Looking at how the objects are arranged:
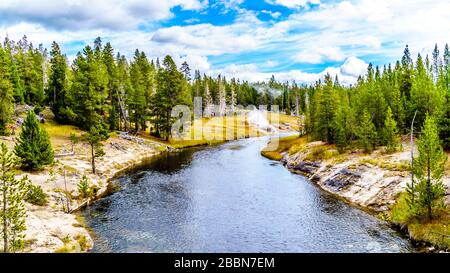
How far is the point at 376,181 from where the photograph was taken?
167ft

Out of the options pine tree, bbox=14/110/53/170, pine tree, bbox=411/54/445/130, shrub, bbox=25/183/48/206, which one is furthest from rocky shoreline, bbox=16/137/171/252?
pine tree, bbox=411/54/445/130

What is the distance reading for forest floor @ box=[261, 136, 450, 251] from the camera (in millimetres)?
34844

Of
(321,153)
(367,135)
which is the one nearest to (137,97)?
(321,153)

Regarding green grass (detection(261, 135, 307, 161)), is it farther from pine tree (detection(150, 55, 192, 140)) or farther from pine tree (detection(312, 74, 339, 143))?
pine tree (detection(150, 55, 192, 140))

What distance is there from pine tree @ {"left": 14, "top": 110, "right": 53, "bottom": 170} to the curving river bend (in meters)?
12.2

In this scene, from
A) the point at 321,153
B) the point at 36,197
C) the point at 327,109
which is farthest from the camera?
the point at 327,109

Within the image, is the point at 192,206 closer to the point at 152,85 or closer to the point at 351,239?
the point at 351,239

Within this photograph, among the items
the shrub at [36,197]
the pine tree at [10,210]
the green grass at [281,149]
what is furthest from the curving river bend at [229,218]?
the green grass at [281,149]

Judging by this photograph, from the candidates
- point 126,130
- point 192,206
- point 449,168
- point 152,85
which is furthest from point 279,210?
point 152,85

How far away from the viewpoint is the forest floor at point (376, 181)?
114 feet

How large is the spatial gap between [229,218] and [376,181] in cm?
2230

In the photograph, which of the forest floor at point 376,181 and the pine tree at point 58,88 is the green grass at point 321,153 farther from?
the pine tree at point 58,88

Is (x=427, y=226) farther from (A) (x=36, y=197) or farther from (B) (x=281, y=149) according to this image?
(B) (x=281, y=149)

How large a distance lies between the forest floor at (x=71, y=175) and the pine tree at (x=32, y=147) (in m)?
1.53
